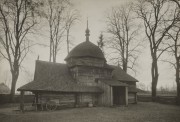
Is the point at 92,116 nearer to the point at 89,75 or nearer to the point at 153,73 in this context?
the point at 89,75

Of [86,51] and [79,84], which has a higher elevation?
[86,51]

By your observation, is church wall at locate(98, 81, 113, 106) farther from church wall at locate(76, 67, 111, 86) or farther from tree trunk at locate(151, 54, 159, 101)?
tree trunk at locate(151, 54, 159, 101)

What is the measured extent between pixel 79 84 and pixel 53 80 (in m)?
3.57

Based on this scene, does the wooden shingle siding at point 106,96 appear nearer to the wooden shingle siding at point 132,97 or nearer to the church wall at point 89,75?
the church wall at point 89,75

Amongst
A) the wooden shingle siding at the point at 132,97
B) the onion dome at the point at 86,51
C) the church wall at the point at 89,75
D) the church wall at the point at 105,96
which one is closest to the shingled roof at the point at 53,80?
the church wall at the point at 105,96

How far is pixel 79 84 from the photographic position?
23250 millimetres

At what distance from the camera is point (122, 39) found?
122ft

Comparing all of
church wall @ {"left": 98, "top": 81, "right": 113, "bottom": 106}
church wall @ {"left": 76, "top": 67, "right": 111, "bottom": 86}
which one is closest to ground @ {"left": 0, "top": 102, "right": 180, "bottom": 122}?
church wall @ {"left": 98, "top": 81, "right": 113, "bottom": 106}

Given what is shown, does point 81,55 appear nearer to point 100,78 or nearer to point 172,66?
point 100,78

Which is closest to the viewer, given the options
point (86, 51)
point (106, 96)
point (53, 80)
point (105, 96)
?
point (53, 80)

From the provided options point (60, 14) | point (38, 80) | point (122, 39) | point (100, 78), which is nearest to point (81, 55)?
point (100, 78)

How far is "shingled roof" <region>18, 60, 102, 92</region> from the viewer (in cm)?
1980

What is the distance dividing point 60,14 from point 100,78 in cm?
1615

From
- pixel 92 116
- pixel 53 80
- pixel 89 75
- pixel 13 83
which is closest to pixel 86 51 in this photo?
pixel 89 75
